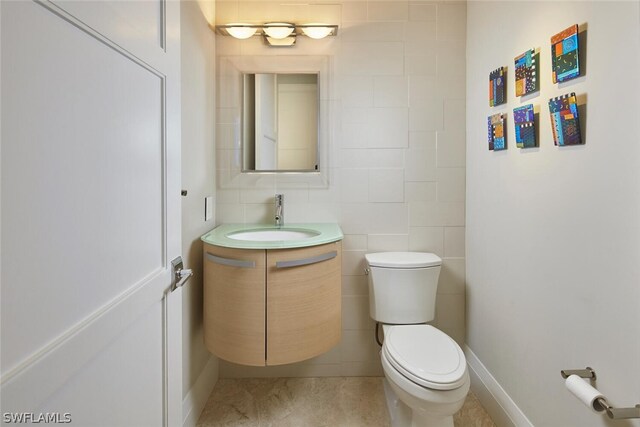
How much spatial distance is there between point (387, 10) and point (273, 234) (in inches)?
58.9

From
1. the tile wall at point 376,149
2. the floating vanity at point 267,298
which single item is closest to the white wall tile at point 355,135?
the tile wall at point 376,149

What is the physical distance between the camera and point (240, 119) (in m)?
2.17

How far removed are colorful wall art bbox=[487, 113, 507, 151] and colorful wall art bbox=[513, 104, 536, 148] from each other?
11 cm

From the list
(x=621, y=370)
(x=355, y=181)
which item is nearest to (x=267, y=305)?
(x=355, y=181)

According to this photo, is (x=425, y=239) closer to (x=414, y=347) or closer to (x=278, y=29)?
(x=414, y=347)

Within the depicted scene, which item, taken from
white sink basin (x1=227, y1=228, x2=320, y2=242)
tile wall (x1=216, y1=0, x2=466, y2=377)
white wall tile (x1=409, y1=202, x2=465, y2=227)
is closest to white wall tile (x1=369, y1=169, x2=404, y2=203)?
tile wall (x1=216, y1=0, x2=466, y2=377)

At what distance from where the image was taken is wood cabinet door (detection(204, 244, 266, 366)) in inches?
63.5

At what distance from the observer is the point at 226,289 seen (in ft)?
5.44

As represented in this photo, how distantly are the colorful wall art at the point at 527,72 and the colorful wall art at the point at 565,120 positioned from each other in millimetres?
163

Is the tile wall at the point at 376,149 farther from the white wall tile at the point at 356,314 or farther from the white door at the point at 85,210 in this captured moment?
the white door at the point at 85,210

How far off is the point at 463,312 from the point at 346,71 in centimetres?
164

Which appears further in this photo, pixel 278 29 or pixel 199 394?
pixel 278 29

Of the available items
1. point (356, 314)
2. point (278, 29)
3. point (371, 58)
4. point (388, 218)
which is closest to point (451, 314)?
point (356, 314)

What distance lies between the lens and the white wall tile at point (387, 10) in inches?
83.1
